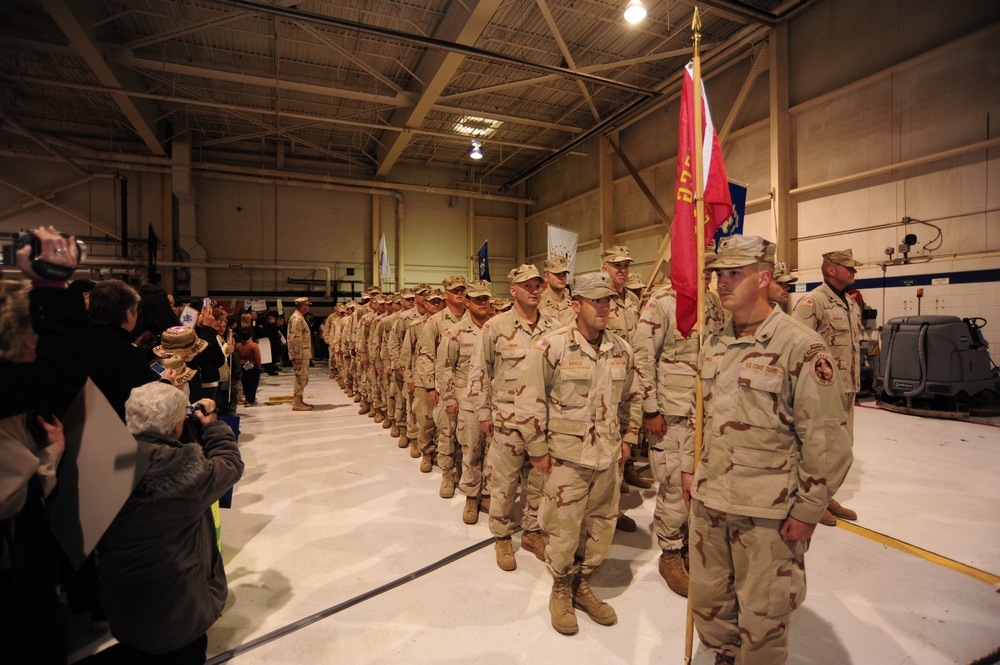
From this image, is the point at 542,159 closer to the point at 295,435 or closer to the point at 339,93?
the point at 339,93

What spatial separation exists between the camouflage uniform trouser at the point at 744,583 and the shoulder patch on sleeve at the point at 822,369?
0.57 metres

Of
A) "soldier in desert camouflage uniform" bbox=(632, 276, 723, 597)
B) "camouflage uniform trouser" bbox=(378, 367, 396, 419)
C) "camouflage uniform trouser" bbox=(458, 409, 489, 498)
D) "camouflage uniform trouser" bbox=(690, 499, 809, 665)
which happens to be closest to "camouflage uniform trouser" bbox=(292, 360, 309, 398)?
"camouflage uniform trouser" bbox=(378, 367, 396, 419)

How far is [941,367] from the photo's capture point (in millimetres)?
6941

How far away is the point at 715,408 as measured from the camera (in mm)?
2047

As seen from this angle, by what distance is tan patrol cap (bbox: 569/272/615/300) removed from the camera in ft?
8.54

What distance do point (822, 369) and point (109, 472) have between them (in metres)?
2.53

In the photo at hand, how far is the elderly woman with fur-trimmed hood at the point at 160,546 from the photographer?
1.74 metres

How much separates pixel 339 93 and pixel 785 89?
936 cm

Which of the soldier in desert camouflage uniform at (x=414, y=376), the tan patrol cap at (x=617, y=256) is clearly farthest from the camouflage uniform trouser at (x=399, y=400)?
the tan patrol cap at (x=617, y=256)

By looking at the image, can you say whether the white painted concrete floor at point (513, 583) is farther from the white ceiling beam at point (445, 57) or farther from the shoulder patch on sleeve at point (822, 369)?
the white ceiling beam at point (445, 57)

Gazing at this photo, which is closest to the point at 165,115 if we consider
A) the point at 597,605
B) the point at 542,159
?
the point at 542,159

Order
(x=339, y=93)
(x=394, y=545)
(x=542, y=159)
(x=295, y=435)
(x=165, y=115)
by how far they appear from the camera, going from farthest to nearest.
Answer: (x=542, y=159) < (x=165, y=115) < (x=339, y=93) < (x=295, y=435) < (x=394, y=545)

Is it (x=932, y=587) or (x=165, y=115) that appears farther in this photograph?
(x=165, y=115)

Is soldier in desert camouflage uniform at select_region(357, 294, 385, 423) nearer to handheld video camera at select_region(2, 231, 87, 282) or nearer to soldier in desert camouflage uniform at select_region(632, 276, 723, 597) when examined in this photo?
soldier in desert camouflage uniform at select_region(632, 276, 723, 597)
